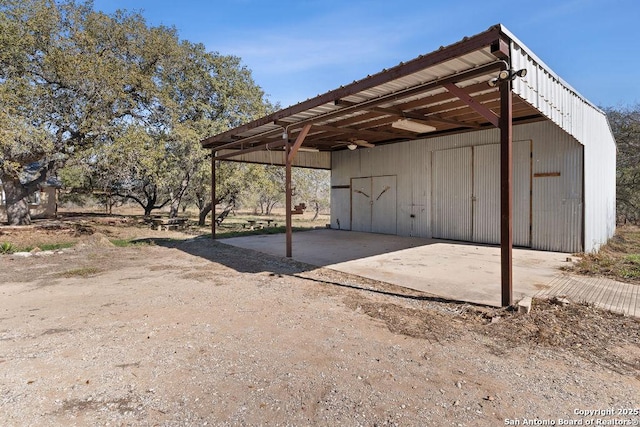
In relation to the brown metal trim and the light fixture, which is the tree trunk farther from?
the light fixture

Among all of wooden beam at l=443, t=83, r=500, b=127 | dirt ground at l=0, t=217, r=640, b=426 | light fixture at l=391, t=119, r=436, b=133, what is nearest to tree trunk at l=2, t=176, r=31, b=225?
dirt ground at l=0, t=217, r=640, b=426

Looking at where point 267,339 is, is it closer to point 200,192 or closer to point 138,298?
point 138,298

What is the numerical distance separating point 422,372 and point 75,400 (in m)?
2.28

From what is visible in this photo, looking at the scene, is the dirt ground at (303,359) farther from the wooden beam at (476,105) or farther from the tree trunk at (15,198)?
the tree trunk at (15,198)

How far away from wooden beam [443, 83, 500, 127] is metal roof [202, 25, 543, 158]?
0.01 m

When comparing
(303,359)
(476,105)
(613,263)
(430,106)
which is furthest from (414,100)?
(303,359)

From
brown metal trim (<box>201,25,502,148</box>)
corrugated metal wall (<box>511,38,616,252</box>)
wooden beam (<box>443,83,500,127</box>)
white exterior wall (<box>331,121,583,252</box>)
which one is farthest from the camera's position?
white exterior wall (<box>331,121,583,252</box>)

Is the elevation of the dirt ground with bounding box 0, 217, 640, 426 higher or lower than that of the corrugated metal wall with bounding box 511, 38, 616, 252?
lower

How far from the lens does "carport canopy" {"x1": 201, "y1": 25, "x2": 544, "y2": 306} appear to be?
3611 mm

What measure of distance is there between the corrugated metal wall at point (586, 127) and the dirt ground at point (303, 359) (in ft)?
9.26

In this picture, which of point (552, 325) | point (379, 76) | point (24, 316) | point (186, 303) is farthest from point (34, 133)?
point (552, 325)

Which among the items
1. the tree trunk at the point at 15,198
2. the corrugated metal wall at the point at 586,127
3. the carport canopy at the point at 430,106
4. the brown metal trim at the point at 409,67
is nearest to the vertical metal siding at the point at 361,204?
A: the carport canopy at the point at 430,106

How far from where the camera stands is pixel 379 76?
4668 millimetres

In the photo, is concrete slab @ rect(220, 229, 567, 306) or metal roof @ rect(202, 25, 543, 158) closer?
metal roof @ rect(202, 25, 543, 158)
